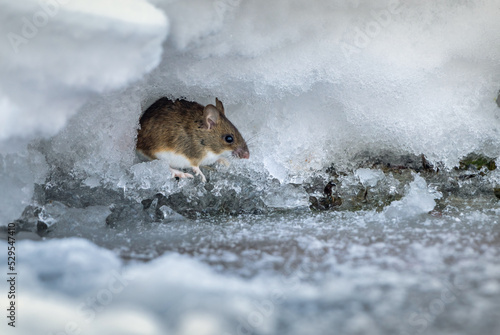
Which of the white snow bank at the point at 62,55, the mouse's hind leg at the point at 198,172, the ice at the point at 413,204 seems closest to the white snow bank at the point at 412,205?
the ice at the point at 413,204

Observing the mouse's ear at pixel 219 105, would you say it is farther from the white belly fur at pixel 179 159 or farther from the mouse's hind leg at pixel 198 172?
the mouse's hind leg at pixel 198 172

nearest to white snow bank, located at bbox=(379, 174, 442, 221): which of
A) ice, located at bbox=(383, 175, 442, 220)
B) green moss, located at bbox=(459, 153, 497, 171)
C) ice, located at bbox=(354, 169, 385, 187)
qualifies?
ice, located at bbox=(383, 175, 442, 220)

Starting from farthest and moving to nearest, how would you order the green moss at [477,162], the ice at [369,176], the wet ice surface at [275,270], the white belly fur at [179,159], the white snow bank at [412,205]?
the white belly fur at [179,159] < the green moss at [477,162] < the ice at [369,176] < the white snow bank at [412,205] < the wet ice surface at [275,270]

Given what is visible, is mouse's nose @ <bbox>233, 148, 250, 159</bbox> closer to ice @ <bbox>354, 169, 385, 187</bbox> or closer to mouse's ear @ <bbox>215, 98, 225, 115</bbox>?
mouse's ear @ <bbox>215, 98, 225, 115</bbox>

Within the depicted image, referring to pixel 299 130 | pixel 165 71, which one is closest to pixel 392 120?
pixel 299 130

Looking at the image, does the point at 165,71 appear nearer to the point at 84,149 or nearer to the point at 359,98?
the point at 84,149

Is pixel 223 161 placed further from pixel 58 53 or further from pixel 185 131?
pixel 58 53
